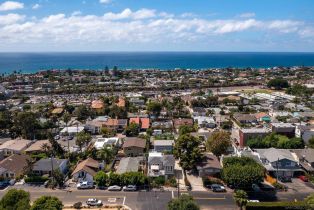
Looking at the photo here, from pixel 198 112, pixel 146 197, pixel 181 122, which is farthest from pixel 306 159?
pixel 198 112

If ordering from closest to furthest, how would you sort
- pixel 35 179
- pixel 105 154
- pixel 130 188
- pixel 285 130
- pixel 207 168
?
1. pixel 130 188
2. pixel 35 179
3. pixel 207 168
4. pixel 105 154
5. pixel 285 130

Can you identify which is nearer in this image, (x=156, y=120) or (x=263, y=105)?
(x=156, y=120)

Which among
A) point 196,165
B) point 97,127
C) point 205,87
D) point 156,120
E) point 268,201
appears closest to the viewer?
point 268,201

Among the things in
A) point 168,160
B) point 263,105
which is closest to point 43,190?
point 168,160

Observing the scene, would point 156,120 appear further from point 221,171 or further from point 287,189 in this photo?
point 287,189

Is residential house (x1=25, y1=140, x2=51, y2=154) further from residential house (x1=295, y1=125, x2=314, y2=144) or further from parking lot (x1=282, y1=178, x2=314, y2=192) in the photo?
residential house (x1=295, y1=125, x2=314, y2=144)

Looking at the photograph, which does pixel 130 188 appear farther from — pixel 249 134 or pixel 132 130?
pixel 249 134

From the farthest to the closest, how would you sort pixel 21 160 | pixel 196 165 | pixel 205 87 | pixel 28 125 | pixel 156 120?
pixel 205 87 → pixel 156 120 → pixel 28 125 → pixel 21 160 → pixel 196 165
